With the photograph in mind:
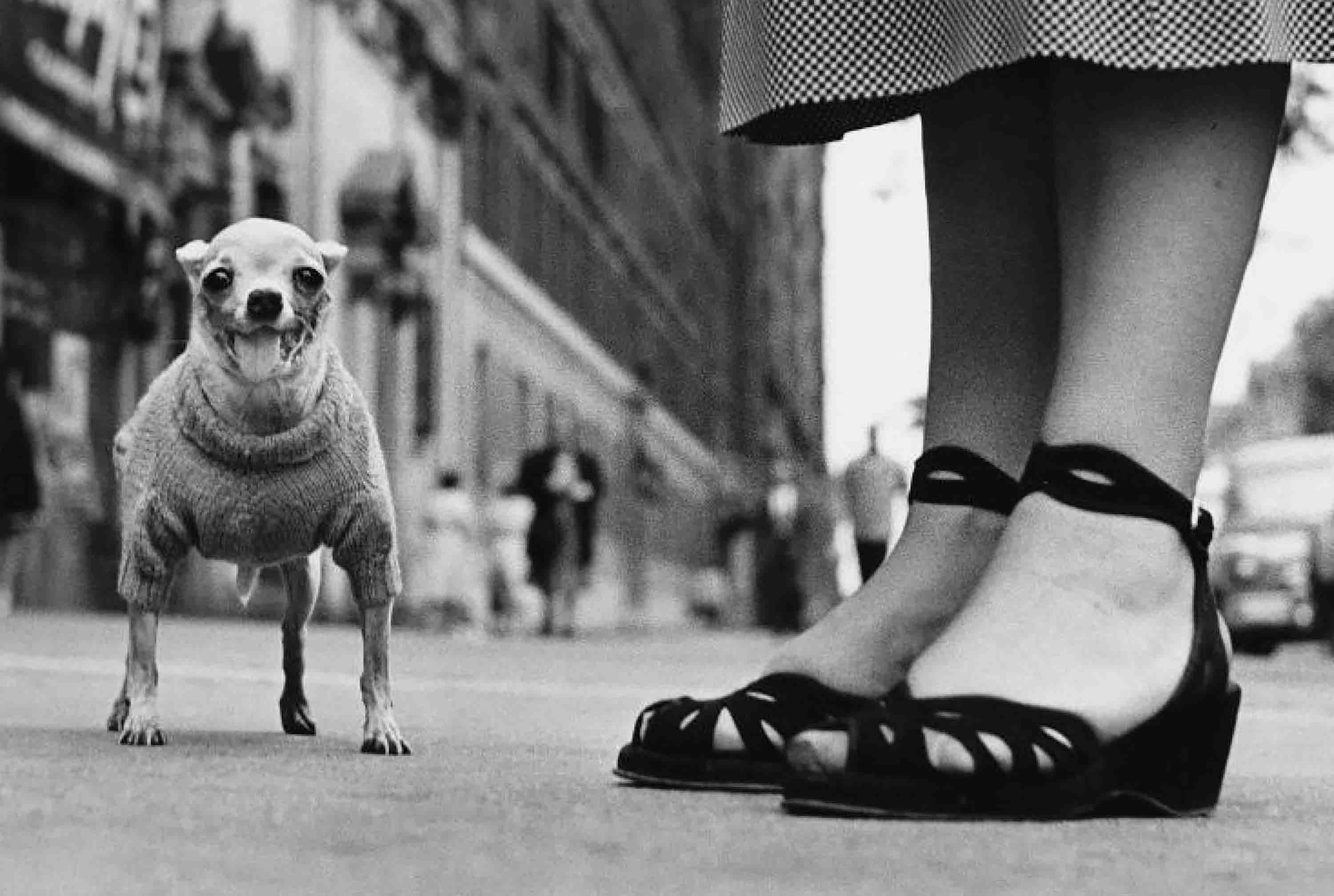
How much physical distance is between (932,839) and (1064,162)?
2.72ft

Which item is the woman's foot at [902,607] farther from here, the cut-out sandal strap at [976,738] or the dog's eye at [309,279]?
the dog's eye at [309,279]

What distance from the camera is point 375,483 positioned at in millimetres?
3047

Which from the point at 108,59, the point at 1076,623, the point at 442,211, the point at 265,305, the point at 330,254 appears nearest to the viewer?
the point at 1076,623

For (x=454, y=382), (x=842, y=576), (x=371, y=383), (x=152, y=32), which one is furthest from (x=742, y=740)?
(x=842, y=576)

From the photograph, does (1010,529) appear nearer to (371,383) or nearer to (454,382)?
(371,383)

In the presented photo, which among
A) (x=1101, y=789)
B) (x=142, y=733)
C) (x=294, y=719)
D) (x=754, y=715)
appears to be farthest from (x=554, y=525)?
(x=1101, y=789)

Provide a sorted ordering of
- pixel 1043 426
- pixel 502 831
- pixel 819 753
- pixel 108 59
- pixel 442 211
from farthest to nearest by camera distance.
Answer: pixel 442 211, pixel 108 59, pixel 1043 426, pixel 819 753, pixel 502 831

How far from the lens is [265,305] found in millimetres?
2898

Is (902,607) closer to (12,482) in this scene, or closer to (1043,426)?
(1043,426)

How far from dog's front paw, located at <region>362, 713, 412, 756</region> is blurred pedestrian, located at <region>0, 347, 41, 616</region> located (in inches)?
402

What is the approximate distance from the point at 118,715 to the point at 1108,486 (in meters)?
1.66

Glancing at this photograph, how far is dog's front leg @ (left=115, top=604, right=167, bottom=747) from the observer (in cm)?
300

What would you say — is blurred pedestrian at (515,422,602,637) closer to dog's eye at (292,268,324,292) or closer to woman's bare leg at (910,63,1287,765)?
dog's eye at (292,268,324,292)

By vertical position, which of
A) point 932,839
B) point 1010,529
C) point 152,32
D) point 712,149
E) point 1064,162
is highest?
point 712,149
